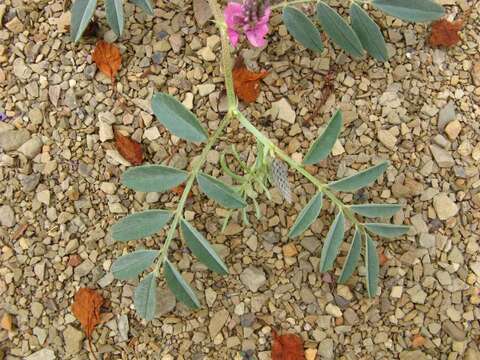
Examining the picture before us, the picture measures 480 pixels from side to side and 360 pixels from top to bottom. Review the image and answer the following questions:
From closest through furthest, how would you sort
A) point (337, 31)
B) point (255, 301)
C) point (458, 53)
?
point (337, 31)
point (255, 301)
point (458, 53)

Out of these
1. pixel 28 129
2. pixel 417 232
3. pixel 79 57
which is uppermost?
pixel 79 57

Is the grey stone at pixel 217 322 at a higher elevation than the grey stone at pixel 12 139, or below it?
below

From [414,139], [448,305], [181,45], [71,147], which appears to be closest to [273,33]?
[181,45]

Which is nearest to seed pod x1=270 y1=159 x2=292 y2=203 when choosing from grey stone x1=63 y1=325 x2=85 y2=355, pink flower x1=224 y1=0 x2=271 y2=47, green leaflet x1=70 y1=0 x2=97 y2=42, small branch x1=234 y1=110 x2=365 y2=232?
small branch x1=234 y1=110 x2=365 y2=232

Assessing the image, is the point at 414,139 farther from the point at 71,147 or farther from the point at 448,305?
the point at 71,147

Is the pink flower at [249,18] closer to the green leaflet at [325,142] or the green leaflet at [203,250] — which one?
the green leaflet at [325,142]

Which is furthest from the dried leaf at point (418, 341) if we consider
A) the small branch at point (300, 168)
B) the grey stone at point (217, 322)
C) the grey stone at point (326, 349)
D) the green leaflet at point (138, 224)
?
the green leaflet at point (138, 224)
